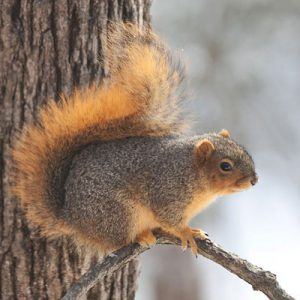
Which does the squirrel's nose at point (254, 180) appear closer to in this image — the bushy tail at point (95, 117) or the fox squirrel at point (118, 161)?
the fox squirrel at point (118, 161)

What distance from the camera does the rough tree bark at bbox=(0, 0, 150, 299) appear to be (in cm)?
221

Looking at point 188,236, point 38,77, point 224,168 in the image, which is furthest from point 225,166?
point 38,77

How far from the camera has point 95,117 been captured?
7.35 feet

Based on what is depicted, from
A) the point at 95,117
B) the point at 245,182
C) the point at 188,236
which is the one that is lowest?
the point at 188,236

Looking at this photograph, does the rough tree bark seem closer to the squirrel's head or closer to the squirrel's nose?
the squirrel's head

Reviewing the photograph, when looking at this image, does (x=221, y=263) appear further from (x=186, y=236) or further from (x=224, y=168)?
(x=224, y=168)

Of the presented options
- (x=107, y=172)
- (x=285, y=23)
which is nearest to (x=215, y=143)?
(x=107, y=172)

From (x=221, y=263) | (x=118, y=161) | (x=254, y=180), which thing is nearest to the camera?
(x=221, y=263)

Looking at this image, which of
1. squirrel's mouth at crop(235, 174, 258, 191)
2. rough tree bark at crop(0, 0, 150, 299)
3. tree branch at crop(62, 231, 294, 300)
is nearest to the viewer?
tree branch at crop(62, 231, 294, 300)

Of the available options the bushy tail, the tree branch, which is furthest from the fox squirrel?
the tree branch

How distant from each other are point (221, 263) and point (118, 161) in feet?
1.30

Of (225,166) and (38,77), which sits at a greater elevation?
(38,77)

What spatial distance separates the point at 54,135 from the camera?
7.39ft

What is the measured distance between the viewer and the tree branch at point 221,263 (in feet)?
6.48
